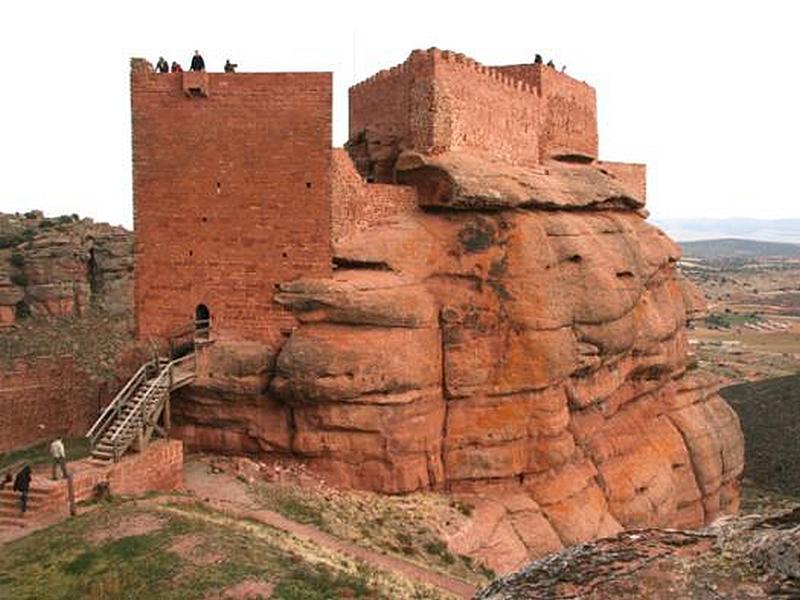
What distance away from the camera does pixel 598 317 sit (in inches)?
933

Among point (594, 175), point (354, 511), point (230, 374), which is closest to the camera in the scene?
point (354, 511)

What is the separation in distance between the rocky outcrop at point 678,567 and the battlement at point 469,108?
1762 centimetres

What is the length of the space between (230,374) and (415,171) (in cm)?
715

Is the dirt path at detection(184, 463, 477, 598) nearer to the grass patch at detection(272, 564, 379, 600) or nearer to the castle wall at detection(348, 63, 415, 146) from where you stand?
the grass patch at detection(272, 564, 379, 600)

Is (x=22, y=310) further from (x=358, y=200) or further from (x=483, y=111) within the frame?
(x=483, y=111)

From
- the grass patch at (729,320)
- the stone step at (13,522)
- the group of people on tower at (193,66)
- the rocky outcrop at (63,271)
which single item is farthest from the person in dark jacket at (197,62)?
the grass patch at (729,320)

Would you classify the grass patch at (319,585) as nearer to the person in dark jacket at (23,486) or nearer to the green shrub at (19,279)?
the person in dark jacket at (23,486)

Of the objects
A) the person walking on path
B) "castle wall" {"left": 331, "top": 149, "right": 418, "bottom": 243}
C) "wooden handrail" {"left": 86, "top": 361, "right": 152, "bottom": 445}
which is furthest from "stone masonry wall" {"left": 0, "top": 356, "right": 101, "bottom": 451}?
"castle wall" {"left": 331, "top": 149, "right": 418, "bottom": 243}

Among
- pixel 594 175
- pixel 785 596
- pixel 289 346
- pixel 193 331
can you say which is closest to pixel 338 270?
pixel 289 346

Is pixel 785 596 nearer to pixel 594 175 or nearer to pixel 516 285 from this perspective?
pixel 516 285

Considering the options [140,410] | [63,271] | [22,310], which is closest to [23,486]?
[140,410]

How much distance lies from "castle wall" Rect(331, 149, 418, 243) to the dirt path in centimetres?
635

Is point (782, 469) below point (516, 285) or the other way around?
below

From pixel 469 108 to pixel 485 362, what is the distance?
23.8 feet
